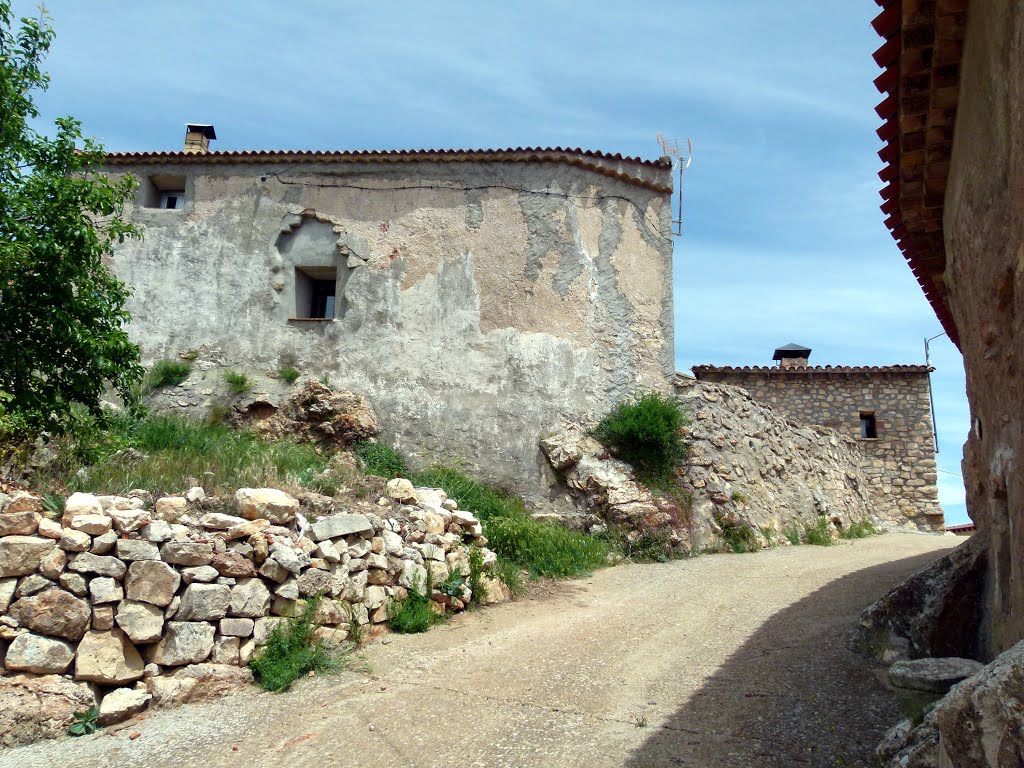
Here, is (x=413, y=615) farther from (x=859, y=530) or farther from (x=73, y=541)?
(x=859, y=530)

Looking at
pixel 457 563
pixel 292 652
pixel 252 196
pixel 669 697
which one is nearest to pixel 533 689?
pixel 669 697

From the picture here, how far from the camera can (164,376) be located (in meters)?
13.0

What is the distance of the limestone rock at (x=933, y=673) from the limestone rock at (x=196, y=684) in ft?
15.8

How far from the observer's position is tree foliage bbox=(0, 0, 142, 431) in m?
6.97

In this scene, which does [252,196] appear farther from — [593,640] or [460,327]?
[593,640]

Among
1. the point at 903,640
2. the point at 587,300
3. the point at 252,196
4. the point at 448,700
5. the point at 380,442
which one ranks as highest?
the point at 252,196

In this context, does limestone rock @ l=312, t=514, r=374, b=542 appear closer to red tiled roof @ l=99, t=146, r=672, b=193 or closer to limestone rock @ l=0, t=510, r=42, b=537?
limestone rock @ l=0, t=510, r=42, b=537

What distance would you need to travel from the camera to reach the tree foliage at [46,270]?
697cm

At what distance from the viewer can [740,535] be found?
39.9ft

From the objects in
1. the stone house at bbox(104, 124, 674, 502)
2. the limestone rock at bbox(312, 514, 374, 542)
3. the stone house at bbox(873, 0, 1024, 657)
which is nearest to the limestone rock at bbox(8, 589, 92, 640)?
the limestone rock at bbox(312, 514, 374, 542)

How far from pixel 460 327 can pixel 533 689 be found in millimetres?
7965

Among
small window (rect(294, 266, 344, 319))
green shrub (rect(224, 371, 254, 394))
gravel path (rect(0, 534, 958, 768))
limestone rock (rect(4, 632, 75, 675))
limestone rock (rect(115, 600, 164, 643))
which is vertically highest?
small window (rect(294, 266, 344, 319))

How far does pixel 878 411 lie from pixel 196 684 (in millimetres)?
17875

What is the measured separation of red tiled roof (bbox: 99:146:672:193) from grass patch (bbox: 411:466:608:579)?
5.84 m
